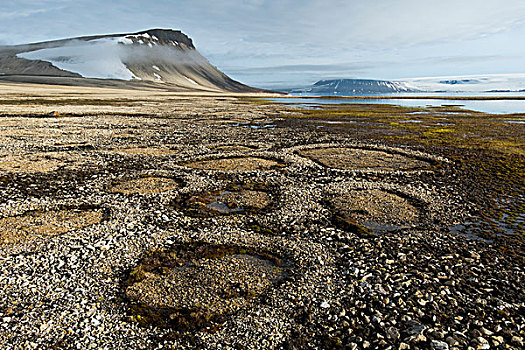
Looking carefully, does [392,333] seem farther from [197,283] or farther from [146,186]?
[146,186]

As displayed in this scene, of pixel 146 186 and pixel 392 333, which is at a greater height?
pixel 146 186

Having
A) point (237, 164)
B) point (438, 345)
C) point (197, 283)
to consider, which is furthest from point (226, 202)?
point (438, 345)

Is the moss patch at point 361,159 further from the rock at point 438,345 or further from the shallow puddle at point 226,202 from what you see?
the rock at point 438,345

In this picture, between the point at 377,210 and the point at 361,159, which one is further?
the point at 361,159

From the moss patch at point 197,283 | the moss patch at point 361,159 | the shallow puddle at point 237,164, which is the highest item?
the moss patch at point 361,159

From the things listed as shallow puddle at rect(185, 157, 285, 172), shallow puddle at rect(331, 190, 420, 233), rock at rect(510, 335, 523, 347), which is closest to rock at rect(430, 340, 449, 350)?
rock at rect(510, 335, 523, 347)

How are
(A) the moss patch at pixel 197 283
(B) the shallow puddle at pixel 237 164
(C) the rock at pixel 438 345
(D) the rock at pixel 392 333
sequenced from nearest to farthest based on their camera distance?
(C) the rock at pixel 438 345 < (D) the rock at pixel 392 333 < (A) the moss patch at pixel 197 283 < (B) the shallow puddle at pixel 237 164

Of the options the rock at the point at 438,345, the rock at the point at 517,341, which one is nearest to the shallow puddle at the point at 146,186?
the rock at the point at 438,345

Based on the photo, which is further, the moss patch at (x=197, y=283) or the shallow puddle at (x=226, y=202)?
the shallow puddle at (x=226, y=202)

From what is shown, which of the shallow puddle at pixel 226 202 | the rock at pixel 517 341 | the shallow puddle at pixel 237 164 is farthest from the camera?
the shallow puddle at pixel 237 164

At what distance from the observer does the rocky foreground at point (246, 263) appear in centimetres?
728

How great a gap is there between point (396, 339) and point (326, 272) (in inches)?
112

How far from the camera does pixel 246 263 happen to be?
10.2m

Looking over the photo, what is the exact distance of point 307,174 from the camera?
2052 centimetres
